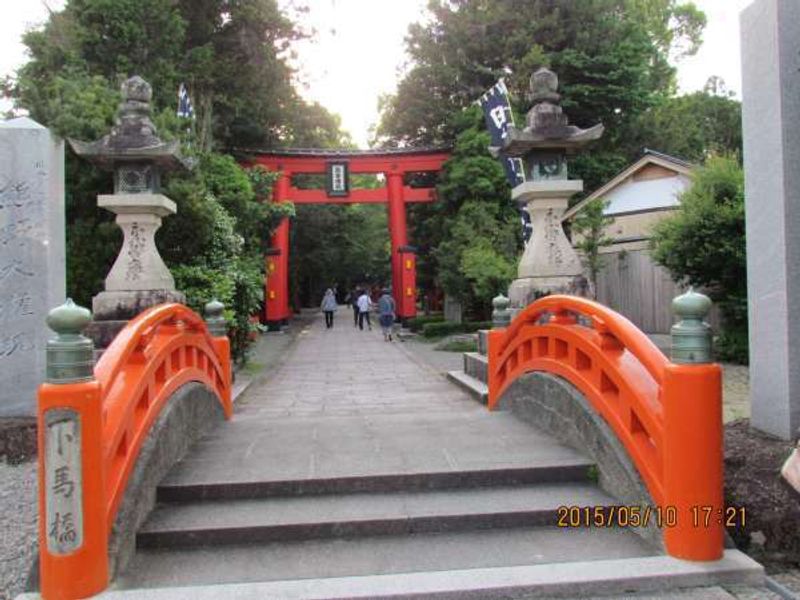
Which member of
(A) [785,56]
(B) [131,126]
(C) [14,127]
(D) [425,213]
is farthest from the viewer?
(D) [425,213]

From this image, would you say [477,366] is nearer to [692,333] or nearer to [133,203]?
[133,203]

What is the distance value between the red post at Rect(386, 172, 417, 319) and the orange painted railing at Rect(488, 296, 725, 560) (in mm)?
19211

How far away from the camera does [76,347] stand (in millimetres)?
2951

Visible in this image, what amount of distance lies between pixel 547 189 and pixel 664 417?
165 inches

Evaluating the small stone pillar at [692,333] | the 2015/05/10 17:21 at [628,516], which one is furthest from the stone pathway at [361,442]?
the small stone pillar at [692,333]

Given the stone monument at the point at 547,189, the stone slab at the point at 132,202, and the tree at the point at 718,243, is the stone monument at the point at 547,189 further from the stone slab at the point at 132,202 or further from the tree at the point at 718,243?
the tree at the point at 718,243

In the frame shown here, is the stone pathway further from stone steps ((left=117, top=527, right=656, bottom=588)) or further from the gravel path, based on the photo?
the gravel path

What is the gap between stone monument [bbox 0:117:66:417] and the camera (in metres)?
5.89

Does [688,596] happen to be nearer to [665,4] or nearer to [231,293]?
[231,293]

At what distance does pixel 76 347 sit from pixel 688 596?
122 inches

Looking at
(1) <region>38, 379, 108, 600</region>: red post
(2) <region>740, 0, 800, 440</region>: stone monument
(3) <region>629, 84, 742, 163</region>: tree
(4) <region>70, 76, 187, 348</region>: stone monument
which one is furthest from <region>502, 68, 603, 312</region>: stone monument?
(3) <region>629, 84, 742, 163</region>: tree

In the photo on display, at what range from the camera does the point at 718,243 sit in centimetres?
1128

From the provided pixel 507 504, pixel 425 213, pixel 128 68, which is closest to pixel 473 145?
pixel 425 213

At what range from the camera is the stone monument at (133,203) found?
6.81 metres
